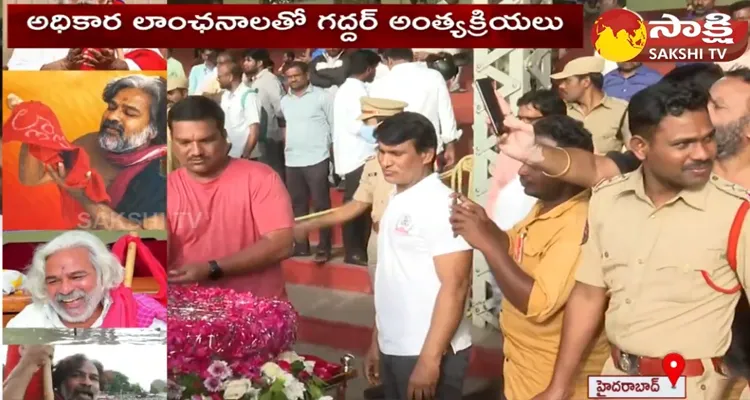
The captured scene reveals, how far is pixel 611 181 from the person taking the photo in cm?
281

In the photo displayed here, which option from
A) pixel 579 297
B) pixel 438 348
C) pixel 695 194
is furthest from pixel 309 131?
pixel 695 194

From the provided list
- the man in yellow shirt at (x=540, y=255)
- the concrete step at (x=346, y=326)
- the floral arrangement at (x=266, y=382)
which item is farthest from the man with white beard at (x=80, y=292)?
the man in yellow shirt at (x=540, y=255)

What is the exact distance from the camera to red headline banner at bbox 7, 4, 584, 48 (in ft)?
9.35

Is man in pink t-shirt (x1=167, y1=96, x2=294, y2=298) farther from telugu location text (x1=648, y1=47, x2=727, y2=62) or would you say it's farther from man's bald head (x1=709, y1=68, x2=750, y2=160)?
man's bald head (x1=709, y1=68, x2=750, y2=160)

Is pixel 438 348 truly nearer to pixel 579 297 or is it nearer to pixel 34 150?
pixel 579 297

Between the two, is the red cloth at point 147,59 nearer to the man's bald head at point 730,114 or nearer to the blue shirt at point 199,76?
the blue shirt at point 199,76

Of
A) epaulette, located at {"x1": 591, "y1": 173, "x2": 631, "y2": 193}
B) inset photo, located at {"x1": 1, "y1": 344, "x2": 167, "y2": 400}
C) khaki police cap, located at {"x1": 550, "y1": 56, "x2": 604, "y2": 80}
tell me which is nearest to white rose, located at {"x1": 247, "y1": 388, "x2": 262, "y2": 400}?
inset photo, located at {"x1": 1, "y1": 344, "x2": 167, "y2": 400}

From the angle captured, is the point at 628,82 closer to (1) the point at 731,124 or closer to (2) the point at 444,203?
(1) the point at 731,124

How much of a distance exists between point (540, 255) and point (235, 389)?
1054 mm

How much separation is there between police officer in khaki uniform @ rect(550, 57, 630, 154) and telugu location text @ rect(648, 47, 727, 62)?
0.17m

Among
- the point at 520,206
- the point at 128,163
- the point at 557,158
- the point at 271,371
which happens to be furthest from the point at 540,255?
the point at 128,163

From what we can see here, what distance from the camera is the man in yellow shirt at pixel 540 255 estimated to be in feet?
9.17

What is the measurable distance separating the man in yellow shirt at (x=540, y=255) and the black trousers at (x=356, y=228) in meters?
0.29

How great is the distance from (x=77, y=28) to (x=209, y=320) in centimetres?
103
